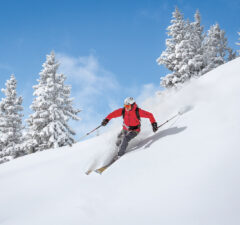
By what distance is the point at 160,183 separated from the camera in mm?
3781

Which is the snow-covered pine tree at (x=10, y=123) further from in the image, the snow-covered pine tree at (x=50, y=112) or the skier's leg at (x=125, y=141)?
the skier's leg at (x=125, y=141)

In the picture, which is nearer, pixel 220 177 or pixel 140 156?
pixel 220 177

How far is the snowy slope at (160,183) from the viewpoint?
3049 millimetres

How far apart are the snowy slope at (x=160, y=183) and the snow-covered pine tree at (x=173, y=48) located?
16055 millimetres

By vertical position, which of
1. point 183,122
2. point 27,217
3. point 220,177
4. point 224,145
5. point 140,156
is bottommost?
point 220,177

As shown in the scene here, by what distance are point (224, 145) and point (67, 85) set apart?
67.6 feet

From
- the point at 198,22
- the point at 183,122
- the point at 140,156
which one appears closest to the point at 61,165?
the point at 140,156

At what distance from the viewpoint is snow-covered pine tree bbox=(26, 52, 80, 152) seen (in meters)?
19.4

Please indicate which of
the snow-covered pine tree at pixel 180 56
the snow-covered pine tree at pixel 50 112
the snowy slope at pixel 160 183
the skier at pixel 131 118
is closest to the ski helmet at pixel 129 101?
the skier at pixel 131 118

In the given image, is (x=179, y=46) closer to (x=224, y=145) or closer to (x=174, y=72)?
(x=174, y=72)

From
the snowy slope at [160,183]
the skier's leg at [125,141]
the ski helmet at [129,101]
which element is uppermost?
the ski helmet at [129,101]

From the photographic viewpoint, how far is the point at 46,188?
5633mm

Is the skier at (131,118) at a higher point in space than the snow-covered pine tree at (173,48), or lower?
lower

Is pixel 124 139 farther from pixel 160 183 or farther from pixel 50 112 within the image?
pixel 50 112
